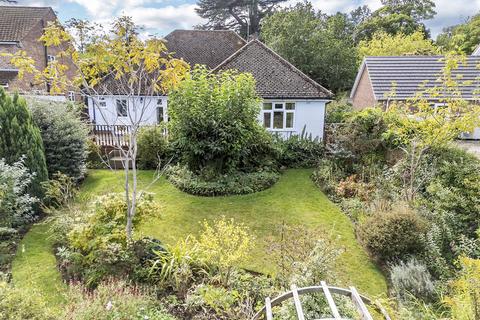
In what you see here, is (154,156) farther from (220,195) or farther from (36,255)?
(36,255)

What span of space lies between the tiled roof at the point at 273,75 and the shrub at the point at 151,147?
193 inches

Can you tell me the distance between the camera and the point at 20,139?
23.1 feet

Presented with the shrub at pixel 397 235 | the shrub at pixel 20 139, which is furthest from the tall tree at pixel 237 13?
the shrub at pixel 397 235

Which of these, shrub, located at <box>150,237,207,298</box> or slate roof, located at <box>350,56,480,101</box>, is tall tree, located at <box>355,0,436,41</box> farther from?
shrub, located at <box>150,237,207,298</box>

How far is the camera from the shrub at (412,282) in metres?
4.91

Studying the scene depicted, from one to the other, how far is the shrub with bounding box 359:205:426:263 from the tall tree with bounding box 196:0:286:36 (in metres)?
30.3

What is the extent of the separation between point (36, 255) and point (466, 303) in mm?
6693

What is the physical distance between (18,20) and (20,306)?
24.0m

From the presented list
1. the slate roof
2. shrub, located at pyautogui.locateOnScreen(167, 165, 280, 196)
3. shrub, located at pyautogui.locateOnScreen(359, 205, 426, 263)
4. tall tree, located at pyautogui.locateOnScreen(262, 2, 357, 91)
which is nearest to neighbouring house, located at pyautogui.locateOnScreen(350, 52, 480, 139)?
the slate roof

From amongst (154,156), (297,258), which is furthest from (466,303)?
(154,156)

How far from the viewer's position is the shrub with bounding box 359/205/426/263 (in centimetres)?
584

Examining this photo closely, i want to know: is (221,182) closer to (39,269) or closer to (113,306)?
(39,269)

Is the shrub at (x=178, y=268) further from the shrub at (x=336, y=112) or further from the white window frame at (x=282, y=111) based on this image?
the shrub at (x=336, y=112)

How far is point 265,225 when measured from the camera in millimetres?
7438
